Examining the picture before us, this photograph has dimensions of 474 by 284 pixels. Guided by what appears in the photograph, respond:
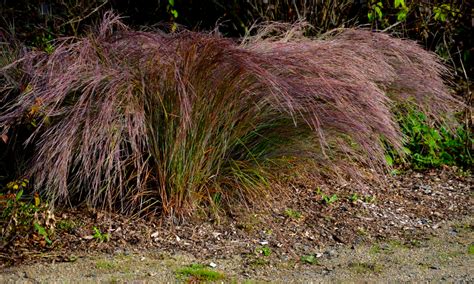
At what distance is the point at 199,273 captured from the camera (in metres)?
4.81

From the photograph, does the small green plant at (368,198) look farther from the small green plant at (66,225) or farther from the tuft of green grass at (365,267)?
the small green plant at (66,225)

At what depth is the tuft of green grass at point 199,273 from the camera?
188 inches

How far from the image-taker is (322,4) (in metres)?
8.41

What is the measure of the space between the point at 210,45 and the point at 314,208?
1.45 m

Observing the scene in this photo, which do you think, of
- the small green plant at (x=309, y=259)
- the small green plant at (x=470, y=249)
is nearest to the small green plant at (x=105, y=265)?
the small green plant at (x=309, y=259)

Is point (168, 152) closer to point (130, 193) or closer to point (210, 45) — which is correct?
point (130, 193)

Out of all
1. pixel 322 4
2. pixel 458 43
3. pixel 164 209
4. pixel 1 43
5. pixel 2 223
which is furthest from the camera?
pixel 458 43

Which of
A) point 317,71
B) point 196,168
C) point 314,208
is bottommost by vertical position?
point 314,208

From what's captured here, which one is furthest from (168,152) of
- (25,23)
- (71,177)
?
(25,23)

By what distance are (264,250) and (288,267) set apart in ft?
0.89

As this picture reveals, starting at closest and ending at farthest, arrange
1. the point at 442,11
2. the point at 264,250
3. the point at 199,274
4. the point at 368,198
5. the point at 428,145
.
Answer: the point at 199,274
the point at 264,250
the point at 368,198
the point at 428,145
the point at 442,11

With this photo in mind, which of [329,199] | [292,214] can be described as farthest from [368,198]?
[292,214]

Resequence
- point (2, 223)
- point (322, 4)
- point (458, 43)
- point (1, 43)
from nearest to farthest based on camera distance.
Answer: point (2, 223) → point (1, 43) → point (322, 4) → point (458, 43)

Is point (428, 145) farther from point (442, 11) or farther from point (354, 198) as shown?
point (442, 11)
